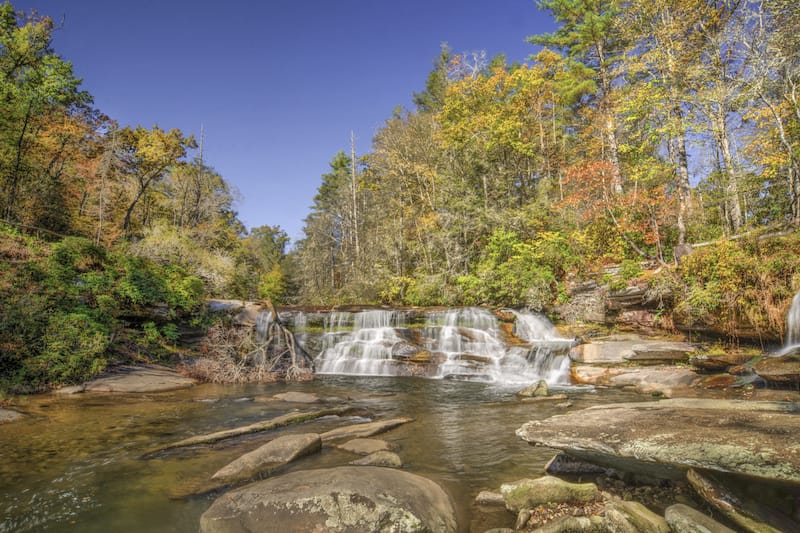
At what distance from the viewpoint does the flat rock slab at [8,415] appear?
6788mm

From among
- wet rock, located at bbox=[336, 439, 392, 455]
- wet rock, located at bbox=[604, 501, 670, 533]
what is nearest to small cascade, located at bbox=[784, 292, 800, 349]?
wet rock, located at bbox=[604, 501, 670, 533]

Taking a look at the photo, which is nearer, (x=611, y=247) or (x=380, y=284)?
(x=611, y=247)

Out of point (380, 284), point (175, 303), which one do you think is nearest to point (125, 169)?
point (175, 303)

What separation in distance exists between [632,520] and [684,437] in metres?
0.92

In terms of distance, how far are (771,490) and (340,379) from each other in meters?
11.2

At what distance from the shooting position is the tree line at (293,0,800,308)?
12.8 metres

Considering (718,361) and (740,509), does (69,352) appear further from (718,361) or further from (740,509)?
(718,361)

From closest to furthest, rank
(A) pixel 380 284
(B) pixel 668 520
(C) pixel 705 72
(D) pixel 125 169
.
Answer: (B) pixel 668 520 → (C) pixel 705 72 → (D) pixel 125 169 → (A) pixel 380 284

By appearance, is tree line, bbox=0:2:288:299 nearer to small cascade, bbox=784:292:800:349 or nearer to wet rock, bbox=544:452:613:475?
wet rock, bbox=544:452:613:475

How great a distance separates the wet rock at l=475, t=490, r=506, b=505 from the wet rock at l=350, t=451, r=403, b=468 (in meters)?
1.25

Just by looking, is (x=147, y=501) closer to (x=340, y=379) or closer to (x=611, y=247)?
(x=340, y=379)

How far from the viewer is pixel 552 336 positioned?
14.3m

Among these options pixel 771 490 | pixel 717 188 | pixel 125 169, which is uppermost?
pixel 125 169

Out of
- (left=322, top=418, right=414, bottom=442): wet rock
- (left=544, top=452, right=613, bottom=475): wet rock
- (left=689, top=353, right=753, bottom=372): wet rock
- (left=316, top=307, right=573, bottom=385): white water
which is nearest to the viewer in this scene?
(left=544, top=452, right=613, bottom=475): wet rock
